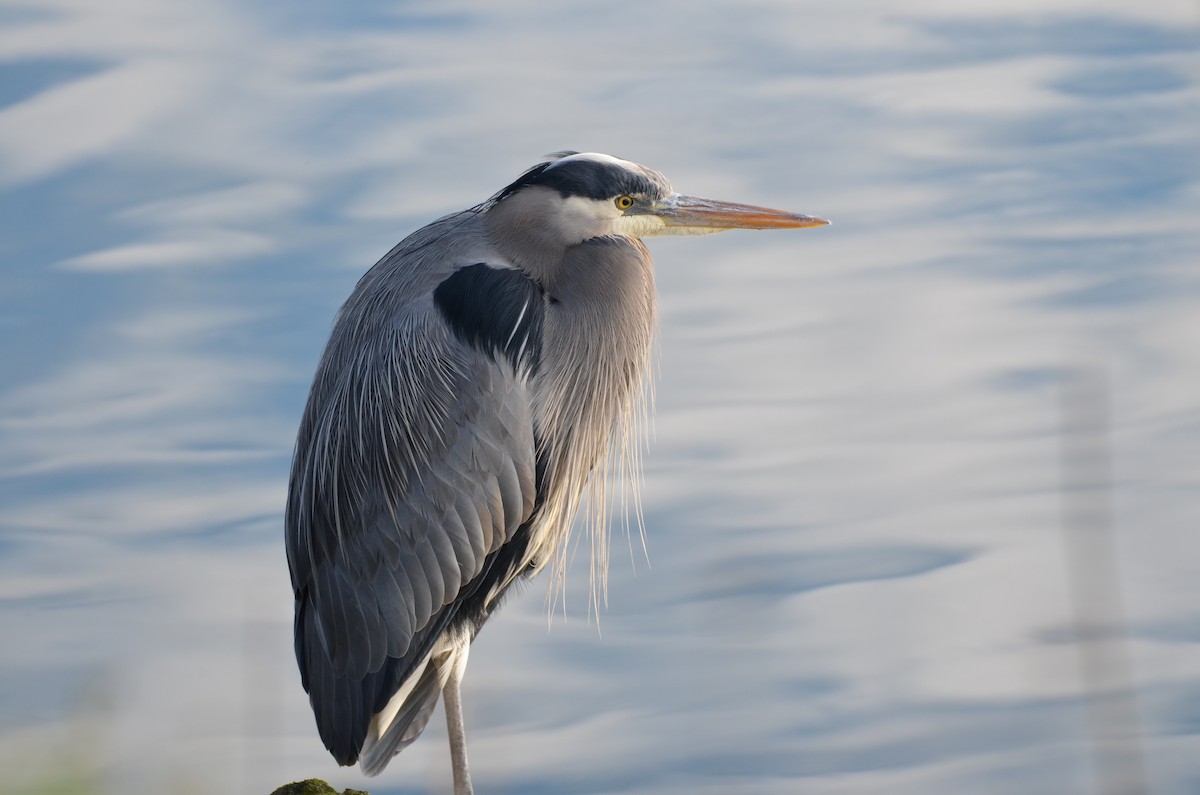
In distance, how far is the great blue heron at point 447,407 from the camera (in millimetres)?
4148

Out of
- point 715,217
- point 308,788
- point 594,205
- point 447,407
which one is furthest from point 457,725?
point 715,217

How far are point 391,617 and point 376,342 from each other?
0.93m

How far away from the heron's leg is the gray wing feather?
0.65ft

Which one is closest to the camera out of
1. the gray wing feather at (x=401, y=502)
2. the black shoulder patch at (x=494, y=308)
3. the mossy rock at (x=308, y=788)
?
the mossy rock at (x=308, y=788)

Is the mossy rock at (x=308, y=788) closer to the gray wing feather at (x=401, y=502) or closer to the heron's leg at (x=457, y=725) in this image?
the gray wing feather at (x=401, y=502)

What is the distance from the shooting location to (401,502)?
4289 mm

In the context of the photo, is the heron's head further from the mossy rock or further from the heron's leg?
the mossy rock

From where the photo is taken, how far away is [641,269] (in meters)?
4.35

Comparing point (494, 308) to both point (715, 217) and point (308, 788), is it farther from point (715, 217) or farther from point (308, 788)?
point (308, 788)

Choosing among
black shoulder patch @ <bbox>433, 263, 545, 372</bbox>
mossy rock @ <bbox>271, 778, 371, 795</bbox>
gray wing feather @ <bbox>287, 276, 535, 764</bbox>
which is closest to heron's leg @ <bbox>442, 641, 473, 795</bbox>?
gray wing feather @ <bbox>287, 276, 535, 764</bbox>

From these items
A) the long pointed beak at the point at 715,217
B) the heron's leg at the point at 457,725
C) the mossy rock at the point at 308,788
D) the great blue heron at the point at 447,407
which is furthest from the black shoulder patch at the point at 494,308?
the mossy rock at the point at 308,788

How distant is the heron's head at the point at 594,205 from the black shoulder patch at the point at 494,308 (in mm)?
173

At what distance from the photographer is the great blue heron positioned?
13.6ft

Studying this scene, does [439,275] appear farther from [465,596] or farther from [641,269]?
[465,596]
